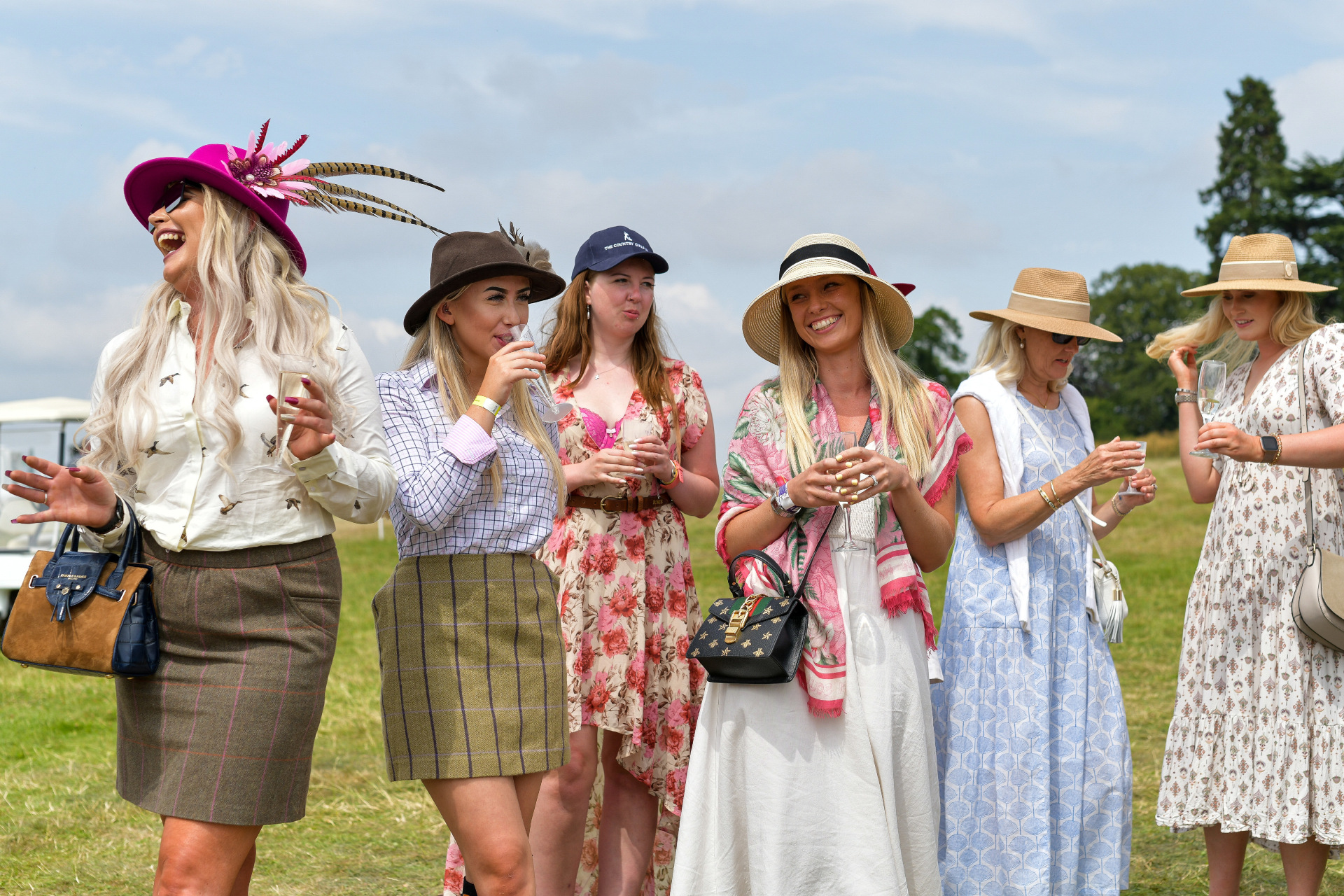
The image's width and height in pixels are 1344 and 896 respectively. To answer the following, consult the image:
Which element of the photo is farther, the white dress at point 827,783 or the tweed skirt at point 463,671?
the white dress at point 827,783

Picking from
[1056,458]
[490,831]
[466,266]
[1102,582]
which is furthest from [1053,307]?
[490,831]

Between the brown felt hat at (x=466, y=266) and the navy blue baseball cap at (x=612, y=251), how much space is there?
2.58ft

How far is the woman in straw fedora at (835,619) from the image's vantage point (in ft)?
12.0

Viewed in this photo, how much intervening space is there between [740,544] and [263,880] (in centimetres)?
350

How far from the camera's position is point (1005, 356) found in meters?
4.73

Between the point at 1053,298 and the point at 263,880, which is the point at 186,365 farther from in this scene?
the point at 263,880

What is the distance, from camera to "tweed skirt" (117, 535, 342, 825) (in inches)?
125

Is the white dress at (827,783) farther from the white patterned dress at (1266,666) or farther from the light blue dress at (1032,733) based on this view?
the white patterned dress at (1266,666)

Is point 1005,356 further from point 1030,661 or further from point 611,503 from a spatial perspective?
point 611,503

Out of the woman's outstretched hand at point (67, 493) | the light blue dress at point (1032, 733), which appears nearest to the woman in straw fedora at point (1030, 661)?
the light blue dress at point (1032, 733)

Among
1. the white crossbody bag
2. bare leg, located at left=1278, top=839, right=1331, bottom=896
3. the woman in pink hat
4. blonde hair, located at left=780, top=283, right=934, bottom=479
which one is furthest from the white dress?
bare leg, located at left=1278, top=839, right=1331, bottom=896

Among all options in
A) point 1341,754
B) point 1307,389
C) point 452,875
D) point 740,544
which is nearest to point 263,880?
point 452,875

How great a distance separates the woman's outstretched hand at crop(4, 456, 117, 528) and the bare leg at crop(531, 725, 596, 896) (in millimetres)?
1921

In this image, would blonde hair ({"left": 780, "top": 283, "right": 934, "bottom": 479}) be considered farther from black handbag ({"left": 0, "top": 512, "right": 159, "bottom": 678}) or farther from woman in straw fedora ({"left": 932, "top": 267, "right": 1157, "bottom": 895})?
black handbag ({"left": 0, "top": 512, "right": 159, "bottom": 678})
